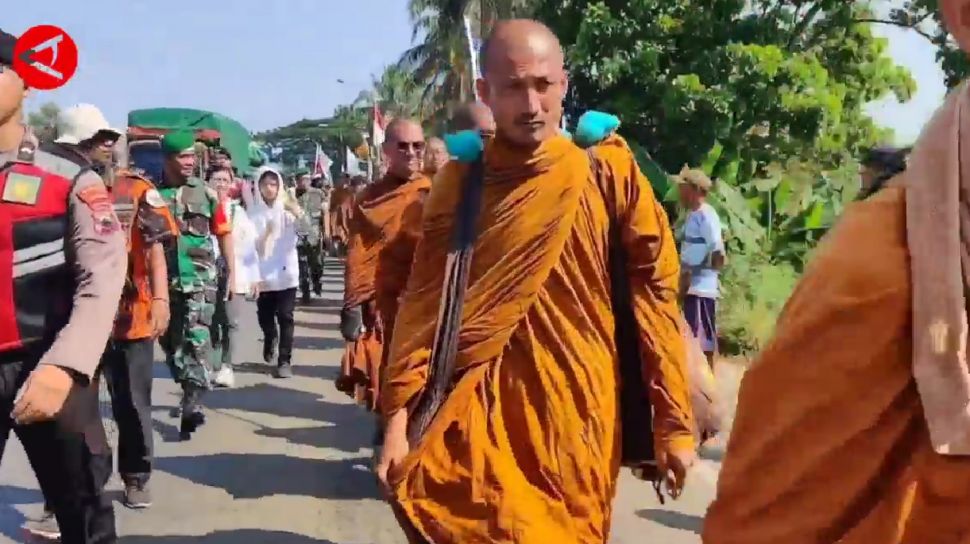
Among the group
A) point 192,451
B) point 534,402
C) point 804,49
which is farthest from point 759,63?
point 534,402

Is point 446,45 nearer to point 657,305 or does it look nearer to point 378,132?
point 378,132

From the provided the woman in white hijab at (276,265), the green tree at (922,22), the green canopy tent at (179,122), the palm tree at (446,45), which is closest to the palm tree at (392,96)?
the palm tree at (446,45)

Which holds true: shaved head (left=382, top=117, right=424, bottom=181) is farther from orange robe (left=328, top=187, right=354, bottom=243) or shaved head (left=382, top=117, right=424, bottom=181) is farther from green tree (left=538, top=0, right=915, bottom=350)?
green tree (left=538, top=0, right=915, bottom=350)

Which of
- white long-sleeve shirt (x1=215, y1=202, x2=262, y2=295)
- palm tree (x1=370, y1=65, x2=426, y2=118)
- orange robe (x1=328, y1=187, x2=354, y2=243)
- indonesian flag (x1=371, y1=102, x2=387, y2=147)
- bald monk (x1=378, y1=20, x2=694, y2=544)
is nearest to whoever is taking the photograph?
bald monk (x1=378, y1=20, x2=694, y2=544)

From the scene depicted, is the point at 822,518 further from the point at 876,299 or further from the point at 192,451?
the point at 192,451

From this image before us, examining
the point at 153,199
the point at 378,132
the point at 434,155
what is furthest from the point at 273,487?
the point at 378,132

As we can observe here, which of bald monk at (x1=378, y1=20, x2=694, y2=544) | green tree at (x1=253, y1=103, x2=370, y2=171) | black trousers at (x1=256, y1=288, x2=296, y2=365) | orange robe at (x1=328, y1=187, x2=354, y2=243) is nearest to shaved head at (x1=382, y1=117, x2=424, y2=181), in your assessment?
bald monk at (x1=378, y1=20, x2=694, y2=544)

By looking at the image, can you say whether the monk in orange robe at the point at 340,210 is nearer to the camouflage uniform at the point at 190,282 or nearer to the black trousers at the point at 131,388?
the camouflage uniform at the point at 190,282

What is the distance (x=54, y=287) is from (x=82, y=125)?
8.16 ft

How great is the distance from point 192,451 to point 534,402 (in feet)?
14.5

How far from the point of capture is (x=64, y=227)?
3732 millimetres

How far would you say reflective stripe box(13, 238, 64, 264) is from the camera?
368cm

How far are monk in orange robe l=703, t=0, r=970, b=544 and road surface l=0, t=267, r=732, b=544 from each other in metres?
2.99

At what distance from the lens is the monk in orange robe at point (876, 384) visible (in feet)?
4.68
